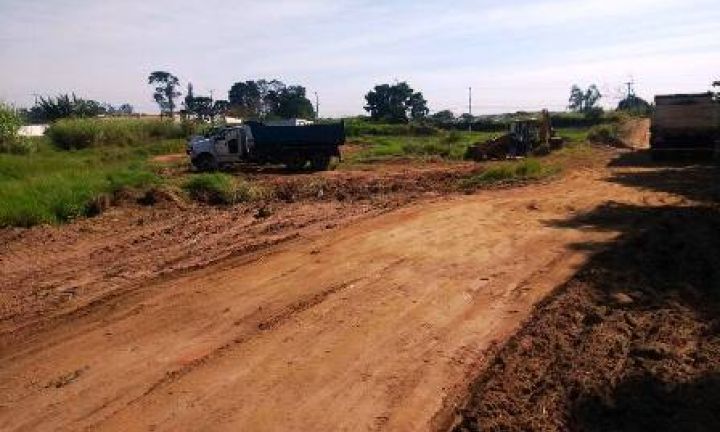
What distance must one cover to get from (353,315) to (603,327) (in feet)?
8.33

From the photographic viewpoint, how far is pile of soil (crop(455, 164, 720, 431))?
5613 mm

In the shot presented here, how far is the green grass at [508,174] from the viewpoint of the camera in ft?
70.3

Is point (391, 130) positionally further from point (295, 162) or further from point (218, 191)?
point (218, 191)

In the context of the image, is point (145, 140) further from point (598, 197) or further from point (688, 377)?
point (688, 377)

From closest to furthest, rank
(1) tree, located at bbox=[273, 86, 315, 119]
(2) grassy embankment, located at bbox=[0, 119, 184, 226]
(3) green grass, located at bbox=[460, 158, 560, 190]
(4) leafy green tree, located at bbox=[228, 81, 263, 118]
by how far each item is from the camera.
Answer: (2) grassy embankment, located at bbox=[0, 119, 184, 226]
(3) green grass, located at bbox=[460, 158, 560, 190]
(1) tree, located at bbox=[273, 86, 315, 119]
(4) leafy green tree, located at bbox=[228, 81, 263, 118]

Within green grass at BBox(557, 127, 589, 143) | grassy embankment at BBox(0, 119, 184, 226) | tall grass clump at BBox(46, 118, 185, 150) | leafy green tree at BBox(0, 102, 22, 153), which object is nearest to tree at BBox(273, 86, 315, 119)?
tall grass clump at BBox(46, 118, 185, 150)

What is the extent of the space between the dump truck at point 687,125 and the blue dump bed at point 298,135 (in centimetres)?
1180

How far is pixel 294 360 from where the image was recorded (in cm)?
681

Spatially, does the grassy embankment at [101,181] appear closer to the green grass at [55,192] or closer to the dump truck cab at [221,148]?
the green grass at [55,192]

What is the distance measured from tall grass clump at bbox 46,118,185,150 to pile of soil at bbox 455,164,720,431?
131ft

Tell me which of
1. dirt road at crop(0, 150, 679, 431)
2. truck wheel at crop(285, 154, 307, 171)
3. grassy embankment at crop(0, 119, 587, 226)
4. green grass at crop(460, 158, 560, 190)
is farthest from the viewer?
truck wheel at crop(285, 154, 307, 171)

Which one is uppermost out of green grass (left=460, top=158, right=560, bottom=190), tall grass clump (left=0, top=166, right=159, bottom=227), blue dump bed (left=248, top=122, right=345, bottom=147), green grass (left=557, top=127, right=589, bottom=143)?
blue dump bed (left=248, top=122, right=345, bottom=147)

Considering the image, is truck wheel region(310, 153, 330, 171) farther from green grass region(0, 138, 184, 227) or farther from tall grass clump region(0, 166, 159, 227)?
tall grass clump region(0, 166, 159, 227)

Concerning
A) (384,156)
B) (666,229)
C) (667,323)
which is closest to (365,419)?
(667,323)
